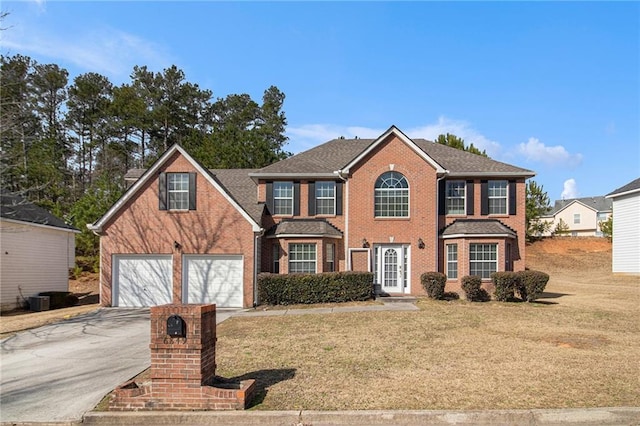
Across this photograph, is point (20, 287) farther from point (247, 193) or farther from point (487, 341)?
point (487, 341)

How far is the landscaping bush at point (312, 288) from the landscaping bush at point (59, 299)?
11.0 m

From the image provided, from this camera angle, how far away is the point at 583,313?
1542 cm

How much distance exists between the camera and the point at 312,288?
725 inches

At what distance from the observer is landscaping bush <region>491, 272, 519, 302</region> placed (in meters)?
18.3

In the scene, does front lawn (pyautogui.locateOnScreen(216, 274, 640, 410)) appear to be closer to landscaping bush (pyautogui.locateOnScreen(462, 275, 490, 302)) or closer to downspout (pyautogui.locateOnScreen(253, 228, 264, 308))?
landscaping bush (pyautogui.locateOnScreen(462, 275, 490, 302))

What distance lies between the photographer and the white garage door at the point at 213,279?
1906 cm

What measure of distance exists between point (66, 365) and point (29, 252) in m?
15.5

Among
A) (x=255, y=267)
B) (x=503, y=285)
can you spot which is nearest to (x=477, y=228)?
(x=503, y=285)

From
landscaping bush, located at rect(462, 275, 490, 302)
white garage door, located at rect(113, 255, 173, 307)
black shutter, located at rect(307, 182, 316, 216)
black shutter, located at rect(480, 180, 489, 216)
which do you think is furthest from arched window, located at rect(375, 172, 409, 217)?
white garage door, located at rect(113, 255, 173, 307)

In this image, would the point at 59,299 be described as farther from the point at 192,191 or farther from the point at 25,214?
the point at 192,191

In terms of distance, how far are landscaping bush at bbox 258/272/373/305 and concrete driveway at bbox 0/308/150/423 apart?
15.4 feet

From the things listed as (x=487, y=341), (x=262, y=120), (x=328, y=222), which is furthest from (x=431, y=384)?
(x=262, y=120)

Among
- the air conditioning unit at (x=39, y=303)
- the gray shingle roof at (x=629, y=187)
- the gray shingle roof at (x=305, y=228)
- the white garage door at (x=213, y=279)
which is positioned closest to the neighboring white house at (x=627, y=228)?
the gray shingle roof at (x=629, y=187)

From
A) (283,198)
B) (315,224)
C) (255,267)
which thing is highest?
(283,198)
